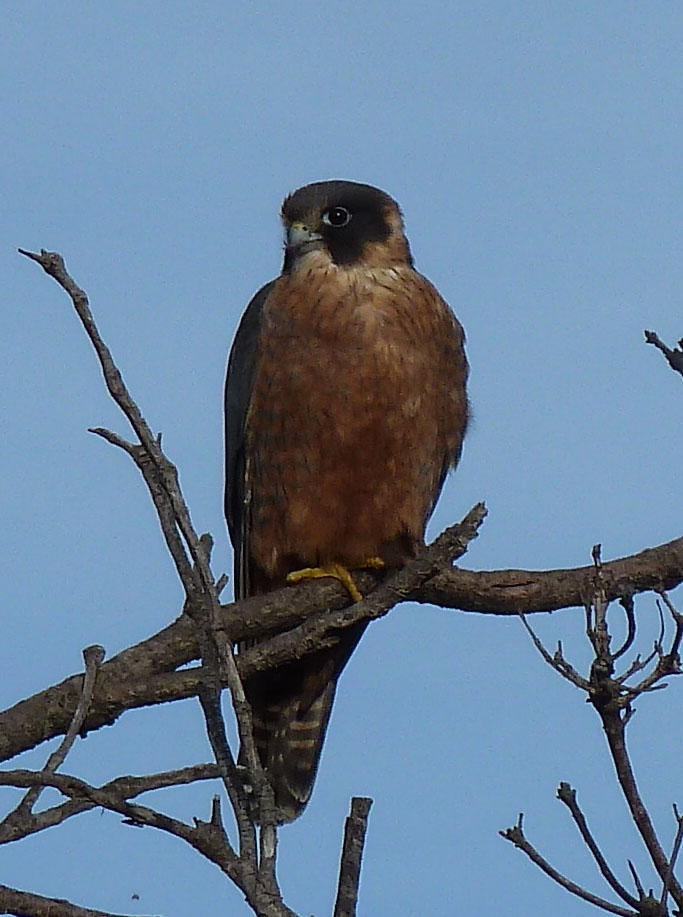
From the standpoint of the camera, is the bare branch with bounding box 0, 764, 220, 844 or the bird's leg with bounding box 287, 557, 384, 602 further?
the bird's leg with bounding box 287, 557, 384, 602

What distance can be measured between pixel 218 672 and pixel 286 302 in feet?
7.19

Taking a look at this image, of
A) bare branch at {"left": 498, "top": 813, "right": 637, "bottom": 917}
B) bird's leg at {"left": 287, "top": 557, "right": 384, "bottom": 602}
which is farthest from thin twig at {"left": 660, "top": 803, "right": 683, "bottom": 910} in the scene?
bird's leg at {"left": 287, "top": 557, "right": 384, "bottom": 602}

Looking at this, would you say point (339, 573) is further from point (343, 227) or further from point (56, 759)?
point (56, 759)

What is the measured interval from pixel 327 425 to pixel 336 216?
0.80m

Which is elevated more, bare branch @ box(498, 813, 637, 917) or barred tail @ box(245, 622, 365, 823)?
barred tail @ box(245, 622, 365, 823)

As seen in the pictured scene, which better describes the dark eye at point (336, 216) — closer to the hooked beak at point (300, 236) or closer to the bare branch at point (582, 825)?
the hooked beak at point (300, 236)

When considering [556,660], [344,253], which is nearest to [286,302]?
[344,253]

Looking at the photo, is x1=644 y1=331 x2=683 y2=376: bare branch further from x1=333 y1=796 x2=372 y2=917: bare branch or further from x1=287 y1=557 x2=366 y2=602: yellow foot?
x1=287 y1=557 x2=366 y2=602: yellow foot

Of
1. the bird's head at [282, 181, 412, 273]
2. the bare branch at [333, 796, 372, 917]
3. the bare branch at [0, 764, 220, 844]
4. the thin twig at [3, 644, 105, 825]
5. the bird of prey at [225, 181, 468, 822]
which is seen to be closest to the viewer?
the bare branch at [333, 796, 372, 917]

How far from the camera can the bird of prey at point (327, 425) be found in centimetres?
409

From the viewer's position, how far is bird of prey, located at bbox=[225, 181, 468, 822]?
4094 mm

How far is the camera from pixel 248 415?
4.26 metres

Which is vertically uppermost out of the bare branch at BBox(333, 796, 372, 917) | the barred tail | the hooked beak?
the hooked beak

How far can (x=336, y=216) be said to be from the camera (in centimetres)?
454
